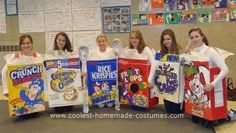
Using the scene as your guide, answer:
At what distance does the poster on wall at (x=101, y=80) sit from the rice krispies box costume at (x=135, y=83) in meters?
0.09

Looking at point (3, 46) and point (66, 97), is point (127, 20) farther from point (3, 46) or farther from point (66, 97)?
point (3, 46)

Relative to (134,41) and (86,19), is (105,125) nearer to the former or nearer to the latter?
(134,41)

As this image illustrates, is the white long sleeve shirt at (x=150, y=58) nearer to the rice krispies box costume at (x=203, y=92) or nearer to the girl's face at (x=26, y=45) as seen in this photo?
the rice krispies box costume at (x=203, y=92)

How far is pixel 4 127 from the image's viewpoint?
10.2 feet

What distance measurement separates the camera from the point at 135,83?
3441mm

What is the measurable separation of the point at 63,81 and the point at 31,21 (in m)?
2.02

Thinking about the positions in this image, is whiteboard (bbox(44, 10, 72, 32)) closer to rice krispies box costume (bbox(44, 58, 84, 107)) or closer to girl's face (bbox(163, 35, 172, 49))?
rice krispies box costume (bbox(44, 58, 84, 107))

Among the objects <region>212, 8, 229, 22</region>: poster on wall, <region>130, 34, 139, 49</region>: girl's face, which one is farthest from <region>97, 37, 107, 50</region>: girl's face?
<region>212, 8, 229, 22</region>: poster on wall

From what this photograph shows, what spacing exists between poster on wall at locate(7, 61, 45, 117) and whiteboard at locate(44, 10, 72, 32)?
163 cm

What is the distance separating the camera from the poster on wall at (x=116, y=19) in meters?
4.51

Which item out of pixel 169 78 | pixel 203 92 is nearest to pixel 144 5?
pixel 169 78

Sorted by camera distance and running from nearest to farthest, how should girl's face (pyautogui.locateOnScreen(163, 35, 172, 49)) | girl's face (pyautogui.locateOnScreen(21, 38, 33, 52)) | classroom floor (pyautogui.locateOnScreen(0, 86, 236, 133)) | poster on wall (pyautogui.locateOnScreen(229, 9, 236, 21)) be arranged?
classroom floor (pyautogui.locateOnScreen(0, 86, 236, 133)), girl's face (pyautogui.locateOnScreen(163, 35, 172, 49)), girl's face (pyautogui.locateOnScreen(21, 38, 33, 52)), poster on wall (pyautogui.locateOnScreen(229, 9, 236, 21))

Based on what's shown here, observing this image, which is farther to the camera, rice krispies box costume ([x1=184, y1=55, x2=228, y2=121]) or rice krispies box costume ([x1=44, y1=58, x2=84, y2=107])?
rice krispies box costume ([x1=44, y1=58, x2=84, y2=107])

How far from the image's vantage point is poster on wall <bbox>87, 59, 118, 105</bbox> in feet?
11.5
